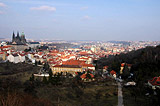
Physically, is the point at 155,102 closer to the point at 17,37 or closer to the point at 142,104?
the point at 142,104

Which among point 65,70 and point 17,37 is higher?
point 17,37

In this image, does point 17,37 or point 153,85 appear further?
point 17,37

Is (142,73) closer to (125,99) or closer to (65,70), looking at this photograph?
(125,99)

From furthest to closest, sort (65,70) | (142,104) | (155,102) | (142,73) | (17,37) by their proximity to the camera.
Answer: (17,37), (65,70), (142,73), (142,104), (155,102)

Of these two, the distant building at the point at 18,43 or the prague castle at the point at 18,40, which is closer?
the distant building at the point at 18,43

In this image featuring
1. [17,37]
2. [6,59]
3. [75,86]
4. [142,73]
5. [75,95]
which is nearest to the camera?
[75,95]

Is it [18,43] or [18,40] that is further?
[18,40]

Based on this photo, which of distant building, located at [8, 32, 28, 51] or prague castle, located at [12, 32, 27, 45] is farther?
prague castle, located at [12, 32, 27, 45]

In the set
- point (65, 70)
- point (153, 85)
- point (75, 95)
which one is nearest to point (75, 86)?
point (75, 95)

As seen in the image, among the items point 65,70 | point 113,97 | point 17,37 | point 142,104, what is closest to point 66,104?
point 113,97
